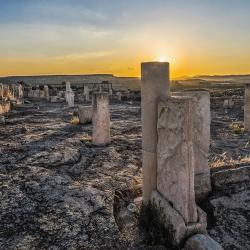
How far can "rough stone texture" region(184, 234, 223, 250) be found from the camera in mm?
4887

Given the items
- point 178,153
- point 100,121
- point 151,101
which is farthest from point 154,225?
point 100,121

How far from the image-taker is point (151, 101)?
18.8 feet

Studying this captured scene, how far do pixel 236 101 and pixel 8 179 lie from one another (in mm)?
27086

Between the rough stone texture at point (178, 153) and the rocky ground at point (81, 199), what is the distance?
81cm

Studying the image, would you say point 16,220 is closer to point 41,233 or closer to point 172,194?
point 41,233

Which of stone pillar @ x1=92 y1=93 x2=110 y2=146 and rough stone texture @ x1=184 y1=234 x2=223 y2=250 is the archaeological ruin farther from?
stone pillar @ x1=92 y1=93 x2=110 y2=146

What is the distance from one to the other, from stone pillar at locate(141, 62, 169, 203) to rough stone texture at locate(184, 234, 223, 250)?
45.1 inches

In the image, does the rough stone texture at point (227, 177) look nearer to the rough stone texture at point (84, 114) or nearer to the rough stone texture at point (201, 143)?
the rough stone texture at point (201, 143)

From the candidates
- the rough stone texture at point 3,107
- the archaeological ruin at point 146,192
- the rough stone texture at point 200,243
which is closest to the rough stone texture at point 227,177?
the archaeological ruin at point 146,192

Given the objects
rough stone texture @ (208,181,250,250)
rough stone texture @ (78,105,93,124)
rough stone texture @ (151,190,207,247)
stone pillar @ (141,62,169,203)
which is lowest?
rough stone texture @ (208,181,250,250)

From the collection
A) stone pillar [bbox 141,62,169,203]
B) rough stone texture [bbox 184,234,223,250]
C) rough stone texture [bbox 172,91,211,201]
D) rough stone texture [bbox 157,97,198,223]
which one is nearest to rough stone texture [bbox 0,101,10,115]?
rough stone texture [bbox 172,91,211,201]

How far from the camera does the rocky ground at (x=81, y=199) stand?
213 inches

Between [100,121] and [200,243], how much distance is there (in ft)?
23.8

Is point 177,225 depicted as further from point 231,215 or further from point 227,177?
point 227,177
